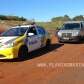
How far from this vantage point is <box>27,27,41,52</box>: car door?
14784 mm

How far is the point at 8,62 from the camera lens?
44.1 ft

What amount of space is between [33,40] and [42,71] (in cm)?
443

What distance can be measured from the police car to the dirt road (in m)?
0.41

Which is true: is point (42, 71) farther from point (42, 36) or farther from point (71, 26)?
point (71, 26)

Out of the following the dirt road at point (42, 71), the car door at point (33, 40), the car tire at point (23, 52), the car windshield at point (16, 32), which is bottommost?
the dirt road at point (42, 71)

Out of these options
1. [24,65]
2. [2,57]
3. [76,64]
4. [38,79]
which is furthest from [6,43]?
[38,79]

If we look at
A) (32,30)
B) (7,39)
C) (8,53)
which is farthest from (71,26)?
(8,53)

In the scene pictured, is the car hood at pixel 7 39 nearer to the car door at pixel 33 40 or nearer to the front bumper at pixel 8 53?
the front bumper at pixel 8 53

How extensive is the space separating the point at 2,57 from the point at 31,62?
4.47 feet

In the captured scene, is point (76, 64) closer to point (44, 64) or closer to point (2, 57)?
point (44, 64)

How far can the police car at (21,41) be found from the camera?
1330 cm

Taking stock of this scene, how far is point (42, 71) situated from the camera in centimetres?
1103

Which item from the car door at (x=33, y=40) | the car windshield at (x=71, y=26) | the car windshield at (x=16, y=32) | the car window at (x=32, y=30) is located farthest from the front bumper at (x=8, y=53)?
the car windshield at (x=71, y=26)

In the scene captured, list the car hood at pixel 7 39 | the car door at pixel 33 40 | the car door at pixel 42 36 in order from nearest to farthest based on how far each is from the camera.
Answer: the car hood at pixel 7 39, the car door at pixel 33 40, the car door at pixel 42 36
